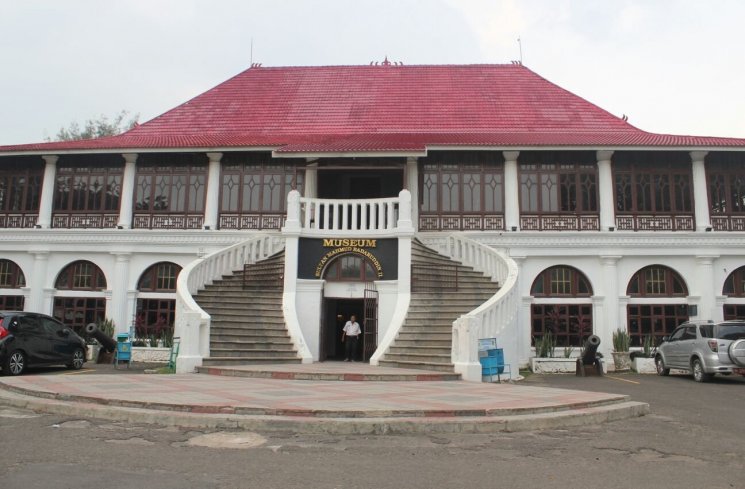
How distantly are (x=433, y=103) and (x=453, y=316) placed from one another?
10.8 metres

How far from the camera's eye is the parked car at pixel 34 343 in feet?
44.6

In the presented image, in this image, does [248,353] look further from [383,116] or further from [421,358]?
[383,116]

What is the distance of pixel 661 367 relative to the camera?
17375mm

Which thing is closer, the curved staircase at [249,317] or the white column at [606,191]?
the curved staircase at [249,317]

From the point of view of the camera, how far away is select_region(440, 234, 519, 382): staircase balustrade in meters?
13.3

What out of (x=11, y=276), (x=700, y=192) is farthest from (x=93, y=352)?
(x=700, y=192)

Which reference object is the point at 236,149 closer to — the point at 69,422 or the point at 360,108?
the point at 360,108

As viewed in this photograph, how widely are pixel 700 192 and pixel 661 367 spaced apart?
6259 mm

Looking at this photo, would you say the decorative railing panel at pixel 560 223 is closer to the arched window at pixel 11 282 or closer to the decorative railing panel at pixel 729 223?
the decorative railing panel at pixel 729 223

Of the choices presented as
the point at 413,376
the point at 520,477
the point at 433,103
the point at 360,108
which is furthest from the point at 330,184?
the point at 520,477

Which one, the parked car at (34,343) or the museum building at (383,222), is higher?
the museum building at (383,222)

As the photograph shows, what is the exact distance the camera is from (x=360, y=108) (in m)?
23.9

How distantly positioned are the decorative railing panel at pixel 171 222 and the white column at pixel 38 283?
323 cm

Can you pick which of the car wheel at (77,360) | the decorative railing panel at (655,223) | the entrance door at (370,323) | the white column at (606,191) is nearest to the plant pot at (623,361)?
the white column at (606,191)
